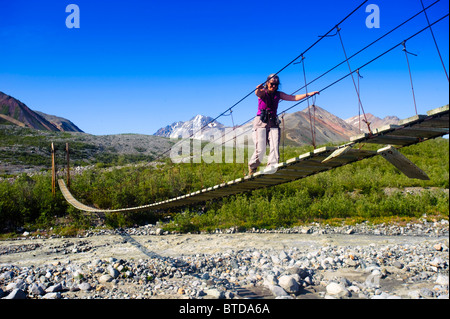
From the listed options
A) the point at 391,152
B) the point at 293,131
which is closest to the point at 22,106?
the point at 293,131

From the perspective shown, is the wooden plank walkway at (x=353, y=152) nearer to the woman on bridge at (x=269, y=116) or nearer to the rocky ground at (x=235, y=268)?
the woman on bridge at (x=269, y=116)

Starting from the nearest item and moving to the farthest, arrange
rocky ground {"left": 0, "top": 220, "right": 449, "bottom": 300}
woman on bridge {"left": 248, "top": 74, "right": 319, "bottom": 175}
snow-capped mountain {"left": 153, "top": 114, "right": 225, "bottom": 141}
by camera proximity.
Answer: rocky ground {"left": 0, "top": 220, "right": 449, "bottom": 300} < woman on bridge {"left": 248, "top": 74, "right": 319, "bottom": 175} < snow-capped mountain {"left": 153, "top": 114, "right": 225, "bottom": 141}

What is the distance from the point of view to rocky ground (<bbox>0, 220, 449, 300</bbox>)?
470 cm

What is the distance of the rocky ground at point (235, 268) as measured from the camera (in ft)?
15.4

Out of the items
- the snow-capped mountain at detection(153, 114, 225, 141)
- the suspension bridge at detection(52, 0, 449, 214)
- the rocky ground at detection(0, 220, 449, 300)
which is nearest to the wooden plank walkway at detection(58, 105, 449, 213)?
the suspension bridge at detection(52, 0, 449, 214)

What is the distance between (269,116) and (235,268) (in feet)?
9.03

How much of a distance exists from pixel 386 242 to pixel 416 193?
5.11 m

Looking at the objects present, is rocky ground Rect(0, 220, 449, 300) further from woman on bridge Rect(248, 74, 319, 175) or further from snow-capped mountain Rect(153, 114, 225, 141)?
snow-capped mountain Rect(153, 114, 225, 141)

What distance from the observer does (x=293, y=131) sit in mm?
69062

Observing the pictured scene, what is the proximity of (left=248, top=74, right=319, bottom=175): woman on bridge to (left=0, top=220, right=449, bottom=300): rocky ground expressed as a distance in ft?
6.45

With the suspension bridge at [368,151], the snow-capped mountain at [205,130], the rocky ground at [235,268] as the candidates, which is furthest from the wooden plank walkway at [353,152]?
the snow-capped mountain at [205,130]

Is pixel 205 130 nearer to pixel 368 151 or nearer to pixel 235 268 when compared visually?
pixel 235 268

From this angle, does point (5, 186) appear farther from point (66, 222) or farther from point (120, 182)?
point (120, 182)

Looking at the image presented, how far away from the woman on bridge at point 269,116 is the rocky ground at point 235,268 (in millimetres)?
1966
